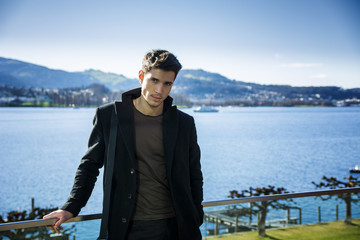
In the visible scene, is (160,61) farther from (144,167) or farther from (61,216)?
(61,216)

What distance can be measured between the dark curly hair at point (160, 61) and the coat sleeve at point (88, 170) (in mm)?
304

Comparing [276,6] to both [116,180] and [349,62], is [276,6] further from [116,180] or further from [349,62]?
[116,180]

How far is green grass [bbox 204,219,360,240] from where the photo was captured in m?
2.85

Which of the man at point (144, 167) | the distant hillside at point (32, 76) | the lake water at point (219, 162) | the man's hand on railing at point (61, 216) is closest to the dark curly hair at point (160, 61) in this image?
the man at point (144, 167)

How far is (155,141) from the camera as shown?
168 centimetres

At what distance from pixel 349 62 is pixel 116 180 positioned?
83.0m

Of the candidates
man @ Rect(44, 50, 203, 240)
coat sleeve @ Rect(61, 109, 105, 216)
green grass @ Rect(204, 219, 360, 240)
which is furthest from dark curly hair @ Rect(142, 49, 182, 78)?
green grass @ Rect(204, 219, 360, 240)

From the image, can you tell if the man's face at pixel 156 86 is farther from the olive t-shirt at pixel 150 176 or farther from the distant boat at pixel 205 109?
the distant boat at pixel 205 109

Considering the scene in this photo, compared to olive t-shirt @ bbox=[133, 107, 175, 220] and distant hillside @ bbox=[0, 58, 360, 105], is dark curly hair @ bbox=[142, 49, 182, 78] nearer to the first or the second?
olive t-shirt @ bbox=[133, 107, 175, 220]

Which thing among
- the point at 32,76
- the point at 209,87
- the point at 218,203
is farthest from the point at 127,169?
the point at 32,76

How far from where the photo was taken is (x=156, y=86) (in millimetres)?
1674

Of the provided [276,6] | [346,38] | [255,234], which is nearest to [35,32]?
[276,6]

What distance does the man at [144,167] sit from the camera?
5.28ft

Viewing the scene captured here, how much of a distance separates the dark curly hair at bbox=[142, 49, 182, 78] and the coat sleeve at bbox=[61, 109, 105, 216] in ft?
1.00
